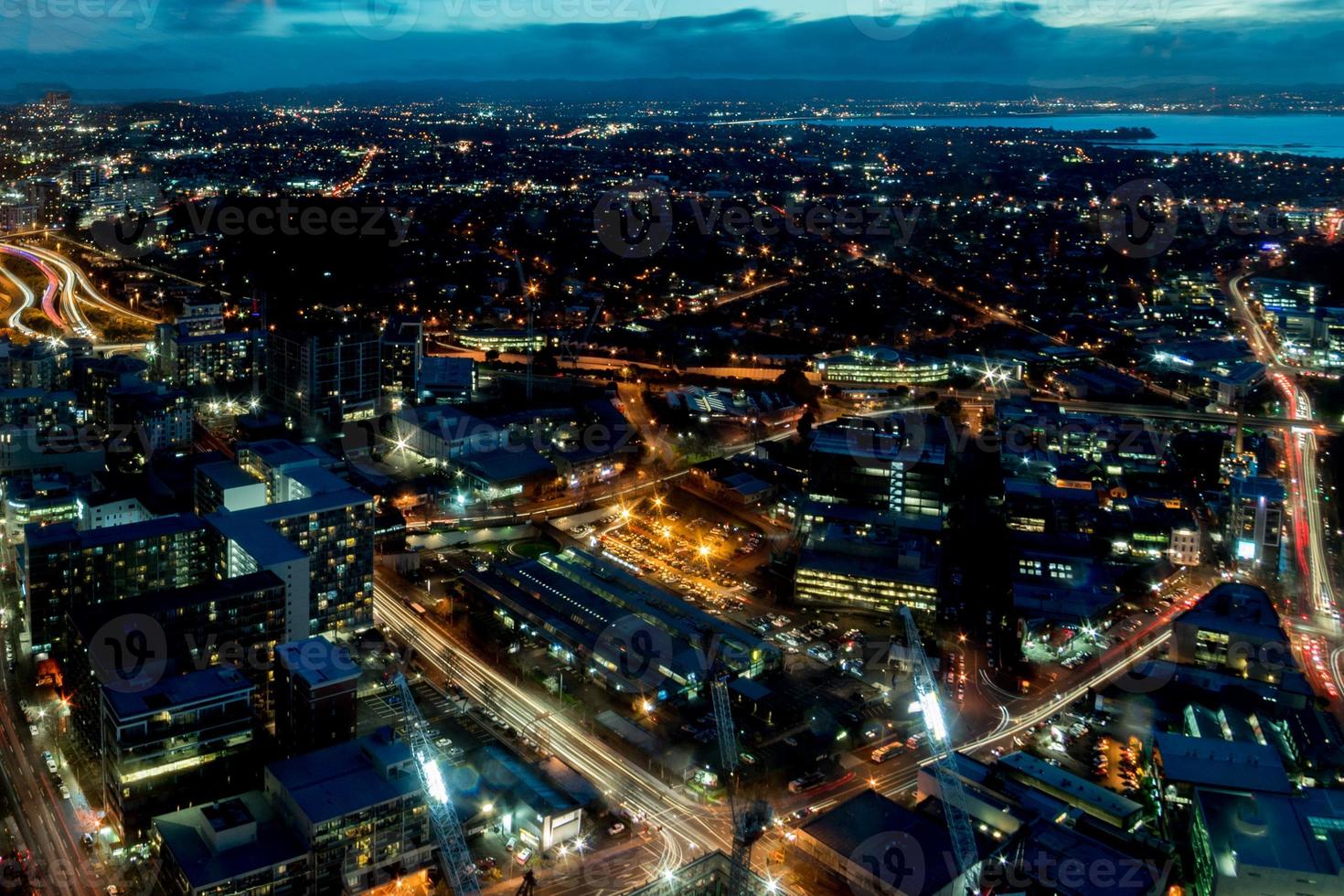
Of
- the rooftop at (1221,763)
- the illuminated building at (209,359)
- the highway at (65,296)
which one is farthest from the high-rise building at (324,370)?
the rooftop at (1221,763)

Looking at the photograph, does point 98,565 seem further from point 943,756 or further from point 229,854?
point 943,756

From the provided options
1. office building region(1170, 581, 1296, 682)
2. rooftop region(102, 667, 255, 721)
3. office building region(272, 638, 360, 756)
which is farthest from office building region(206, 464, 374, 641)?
office building region(1170, 581, 1296, 682)

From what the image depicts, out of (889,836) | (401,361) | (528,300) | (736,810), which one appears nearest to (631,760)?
(736,810)

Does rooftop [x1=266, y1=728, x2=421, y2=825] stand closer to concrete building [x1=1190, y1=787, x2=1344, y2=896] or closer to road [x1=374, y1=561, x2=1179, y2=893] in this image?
road [x1=374, y1=561, x2=1179, y2=893]

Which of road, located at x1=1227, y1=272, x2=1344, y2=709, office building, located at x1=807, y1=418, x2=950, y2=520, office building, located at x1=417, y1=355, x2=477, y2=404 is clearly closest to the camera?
road, located at x1=1227, y1=272, x2=1344, y2=709

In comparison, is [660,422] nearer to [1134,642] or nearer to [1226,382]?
[1134,642]
